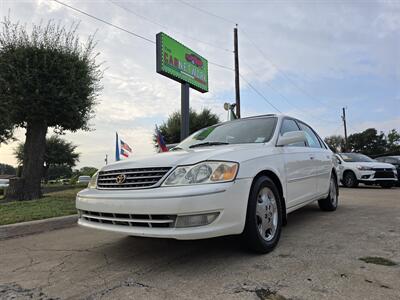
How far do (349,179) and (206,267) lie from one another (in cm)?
1132

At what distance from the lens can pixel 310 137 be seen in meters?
5.37

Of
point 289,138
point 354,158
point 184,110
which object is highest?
point 184,110

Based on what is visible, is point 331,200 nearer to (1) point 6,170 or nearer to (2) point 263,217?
(2) point 263,217

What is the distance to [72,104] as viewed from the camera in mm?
9281

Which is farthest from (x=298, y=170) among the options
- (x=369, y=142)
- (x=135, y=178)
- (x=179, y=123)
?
(x=369, y=142)

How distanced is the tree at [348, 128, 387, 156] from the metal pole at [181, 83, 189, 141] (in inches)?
2183

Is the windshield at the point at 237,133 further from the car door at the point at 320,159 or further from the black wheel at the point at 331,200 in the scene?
the black wheel at the point at 331,200

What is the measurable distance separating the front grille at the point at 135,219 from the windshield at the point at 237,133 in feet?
4.89

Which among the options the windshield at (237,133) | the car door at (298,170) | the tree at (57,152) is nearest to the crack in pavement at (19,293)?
the windshield at (237,133)

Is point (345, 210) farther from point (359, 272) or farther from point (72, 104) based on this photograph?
point (72, 104)

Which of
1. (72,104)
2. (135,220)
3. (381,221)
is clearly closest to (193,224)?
(135,220)

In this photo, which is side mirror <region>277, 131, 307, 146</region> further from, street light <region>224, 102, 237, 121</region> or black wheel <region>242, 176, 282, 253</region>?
street light <region>224, 102, 237, 121</region>

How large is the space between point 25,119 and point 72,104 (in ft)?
4.99

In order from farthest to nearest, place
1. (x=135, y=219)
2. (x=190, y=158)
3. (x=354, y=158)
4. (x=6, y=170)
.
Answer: (x=6, y=170) → (x=354, y=158) → (x=190, y=158) → (x=135, y=219)
